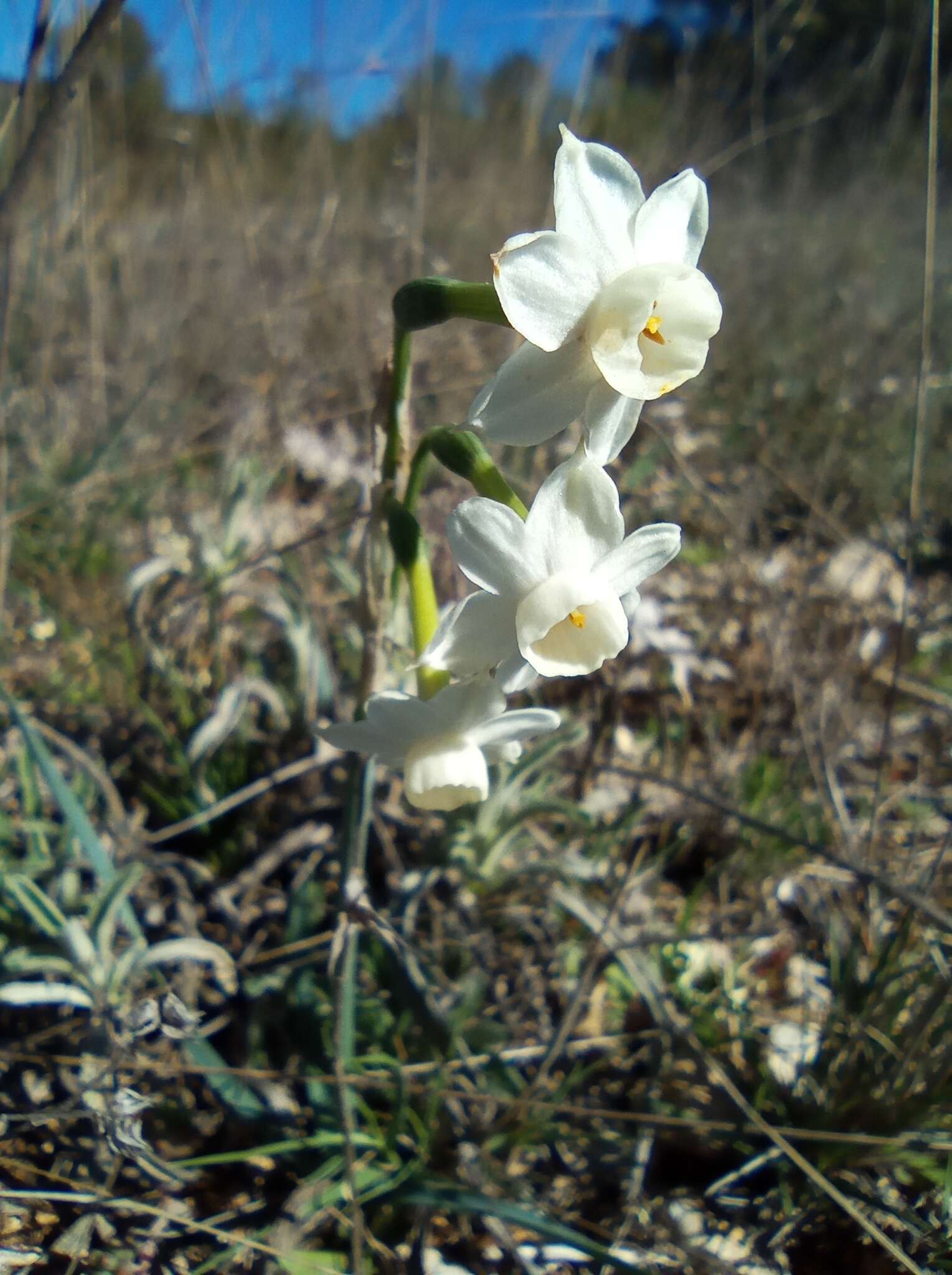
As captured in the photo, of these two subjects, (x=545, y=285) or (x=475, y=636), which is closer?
(x=545, y=285)

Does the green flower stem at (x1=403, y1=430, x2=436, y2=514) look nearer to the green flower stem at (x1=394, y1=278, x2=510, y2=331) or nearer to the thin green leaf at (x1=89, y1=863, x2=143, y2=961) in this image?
the green flower stem at (x1=394, y1=278, x2=510, y2=331)

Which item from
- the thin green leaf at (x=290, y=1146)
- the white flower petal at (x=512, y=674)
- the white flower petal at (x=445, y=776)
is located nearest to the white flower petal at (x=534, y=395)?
the white flower petal at (x=512, y=674)

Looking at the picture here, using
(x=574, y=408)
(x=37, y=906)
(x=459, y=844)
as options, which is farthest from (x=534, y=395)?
(x=37, y=906)

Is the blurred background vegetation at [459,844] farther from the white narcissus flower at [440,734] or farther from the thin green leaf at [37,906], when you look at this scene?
→ the white narcissus flower at [440,734]

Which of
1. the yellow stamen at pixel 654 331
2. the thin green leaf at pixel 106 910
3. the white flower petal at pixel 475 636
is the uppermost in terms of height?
the yellow stamen at pixel 654 331

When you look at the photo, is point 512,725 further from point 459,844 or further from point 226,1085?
point 226,1085

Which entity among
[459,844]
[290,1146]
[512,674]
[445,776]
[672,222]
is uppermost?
[672,222]
